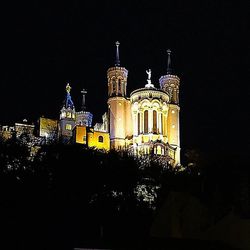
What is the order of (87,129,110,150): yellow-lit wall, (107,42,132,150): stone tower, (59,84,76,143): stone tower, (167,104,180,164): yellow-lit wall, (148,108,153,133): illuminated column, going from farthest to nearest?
(59,84,76,143): stone tower < (167,104,180,164): yellow-lit wall < (107,42,132,150): stone tower < (87,129,110,150): yellow-lit wall < (148,108,153,133): illuminated column

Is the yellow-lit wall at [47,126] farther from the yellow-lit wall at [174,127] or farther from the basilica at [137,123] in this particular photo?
the yellow-lit wall at [174,127]

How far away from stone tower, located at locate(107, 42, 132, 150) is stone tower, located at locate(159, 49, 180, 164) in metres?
7.57

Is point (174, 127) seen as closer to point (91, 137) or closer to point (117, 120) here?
point (117, 120)

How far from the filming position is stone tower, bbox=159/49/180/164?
355ft

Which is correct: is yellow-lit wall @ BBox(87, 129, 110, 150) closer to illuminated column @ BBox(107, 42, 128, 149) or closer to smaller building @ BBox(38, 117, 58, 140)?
illuminated column @ BBox(107, 42, 128, 149)

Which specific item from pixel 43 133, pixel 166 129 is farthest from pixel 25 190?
pixel 43 133

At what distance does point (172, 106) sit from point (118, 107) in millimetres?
10514

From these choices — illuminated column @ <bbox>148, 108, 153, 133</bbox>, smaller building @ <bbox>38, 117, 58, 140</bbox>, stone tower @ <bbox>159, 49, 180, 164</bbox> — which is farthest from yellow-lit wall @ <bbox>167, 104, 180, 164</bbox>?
smaller building @ <bbox>38, 117, 58, 140</bbox>

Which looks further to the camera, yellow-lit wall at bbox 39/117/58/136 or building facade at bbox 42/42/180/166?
yellow-lit wall at bbox 39/117/58/136

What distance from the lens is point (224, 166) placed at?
55.2 m

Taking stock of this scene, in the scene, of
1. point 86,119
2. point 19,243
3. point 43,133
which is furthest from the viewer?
point 86,119

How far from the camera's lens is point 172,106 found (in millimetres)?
111438

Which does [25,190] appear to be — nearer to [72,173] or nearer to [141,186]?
[72,173]

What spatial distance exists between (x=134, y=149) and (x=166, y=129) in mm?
8979
